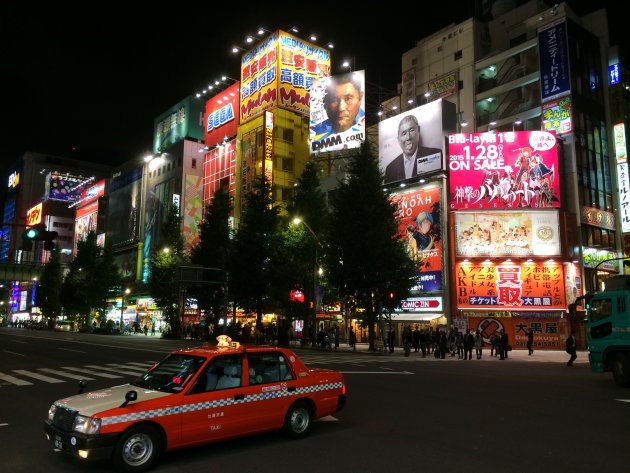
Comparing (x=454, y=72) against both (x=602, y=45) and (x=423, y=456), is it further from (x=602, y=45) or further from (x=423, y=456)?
(x=423, y=456)

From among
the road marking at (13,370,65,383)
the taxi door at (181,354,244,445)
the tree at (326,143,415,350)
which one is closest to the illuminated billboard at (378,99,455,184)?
the tree at (326,143,415,350)

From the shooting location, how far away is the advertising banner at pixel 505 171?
36188 millimetres

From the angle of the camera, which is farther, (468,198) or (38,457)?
(468,198)

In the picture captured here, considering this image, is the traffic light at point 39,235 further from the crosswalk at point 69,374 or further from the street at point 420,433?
the street at point 420,433

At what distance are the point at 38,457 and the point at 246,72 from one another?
62186 millimetres

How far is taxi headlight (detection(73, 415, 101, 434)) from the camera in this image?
5898 mm

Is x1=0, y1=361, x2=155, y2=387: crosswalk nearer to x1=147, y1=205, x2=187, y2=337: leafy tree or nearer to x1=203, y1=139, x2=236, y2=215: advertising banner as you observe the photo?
x1=147, y1=205, x2=187, y2=337: leafy tree

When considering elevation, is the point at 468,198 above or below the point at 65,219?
below

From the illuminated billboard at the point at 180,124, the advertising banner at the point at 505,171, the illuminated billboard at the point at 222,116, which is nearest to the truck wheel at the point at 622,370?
the advertising banner at the point at 505,171

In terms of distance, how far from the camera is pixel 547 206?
3588 cm

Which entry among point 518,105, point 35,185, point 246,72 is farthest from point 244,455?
point 35,185

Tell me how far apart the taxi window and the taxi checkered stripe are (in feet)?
0.70

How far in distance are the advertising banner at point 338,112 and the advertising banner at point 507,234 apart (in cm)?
1388

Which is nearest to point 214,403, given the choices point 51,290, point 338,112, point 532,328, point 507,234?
point 532,328
